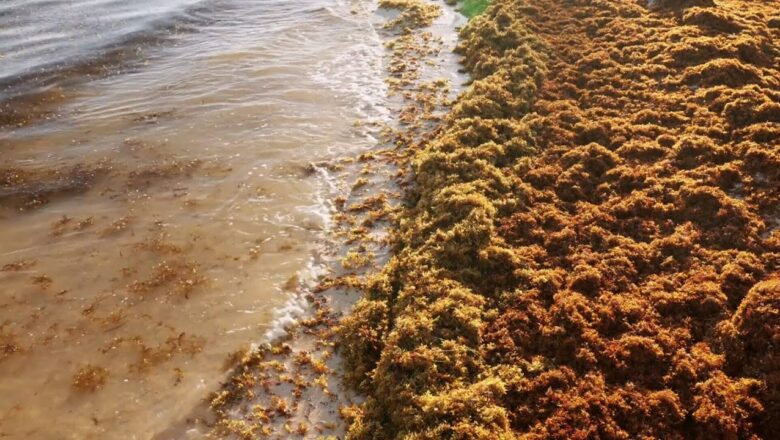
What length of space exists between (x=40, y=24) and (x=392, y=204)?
1577 cm

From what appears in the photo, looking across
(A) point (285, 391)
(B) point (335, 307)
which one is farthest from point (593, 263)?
(A) point (285, 391)

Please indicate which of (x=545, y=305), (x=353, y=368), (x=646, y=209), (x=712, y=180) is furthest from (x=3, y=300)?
(x=712, y=180)

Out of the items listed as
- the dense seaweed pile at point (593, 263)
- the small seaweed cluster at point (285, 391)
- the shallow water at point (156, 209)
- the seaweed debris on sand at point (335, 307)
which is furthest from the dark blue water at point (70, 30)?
the small seaweed cluster at point (285, 391)

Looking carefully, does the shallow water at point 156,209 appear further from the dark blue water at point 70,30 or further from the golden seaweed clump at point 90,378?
the dark blue water at point 70,30

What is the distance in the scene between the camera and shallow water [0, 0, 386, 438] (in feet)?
22.3

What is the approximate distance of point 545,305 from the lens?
7.03 metres

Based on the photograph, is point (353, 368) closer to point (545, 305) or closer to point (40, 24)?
point (545, 305)

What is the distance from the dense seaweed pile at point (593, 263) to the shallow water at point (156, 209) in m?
2.29

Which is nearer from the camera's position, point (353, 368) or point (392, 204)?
point (353, 368)

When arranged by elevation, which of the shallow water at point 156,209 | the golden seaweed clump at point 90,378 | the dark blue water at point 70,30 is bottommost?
the golden seaweed clump at point 90,378

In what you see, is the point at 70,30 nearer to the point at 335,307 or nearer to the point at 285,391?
the point at 335,307

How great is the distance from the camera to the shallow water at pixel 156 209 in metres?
6.80

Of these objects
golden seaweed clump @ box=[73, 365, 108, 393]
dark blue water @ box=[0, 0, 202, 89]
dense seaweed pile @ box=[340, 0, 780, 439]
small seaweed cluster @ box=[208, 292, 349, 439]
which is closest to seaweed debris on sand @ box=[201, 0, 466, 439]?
small seaweed cluster @ box=[208, 292, 349, 439]

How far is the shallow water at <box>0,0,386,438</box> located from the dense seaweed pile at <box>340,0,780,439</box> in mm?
2289
